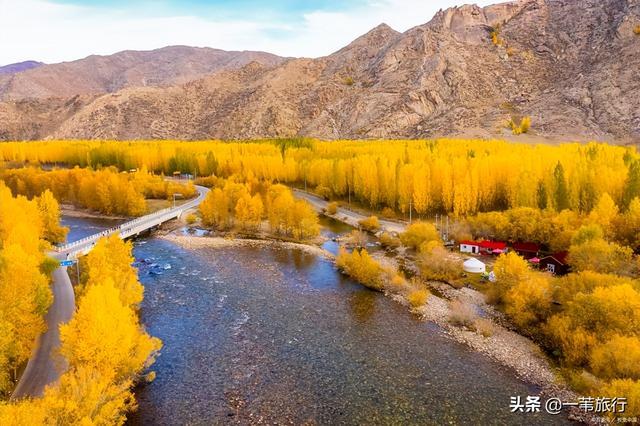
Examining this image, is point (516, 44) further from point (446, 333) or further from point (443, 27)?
point (446, 333)

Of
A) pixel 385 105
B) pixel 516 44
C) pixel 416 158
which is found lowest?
pixel 416 158

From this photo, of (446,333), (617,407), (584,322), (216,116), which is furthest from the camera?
(216,116)

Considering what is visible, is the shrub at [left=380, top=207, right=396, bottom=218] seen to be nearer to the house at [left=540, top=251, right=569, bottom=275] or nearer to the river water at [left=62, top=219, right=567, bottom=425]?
the river water at [left=62, top=219, right=567, bottom=425]

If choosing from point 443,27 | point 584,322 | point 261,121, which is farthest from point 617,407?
point 443,27

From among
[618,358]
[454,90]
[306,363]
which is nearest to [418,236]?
[306,363]

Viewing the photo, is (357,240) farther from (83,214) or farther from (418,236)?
(83,214)

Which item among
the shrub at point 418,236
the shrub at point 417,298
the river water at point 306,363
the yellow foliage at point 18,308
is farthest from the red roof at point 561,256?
the yellow foliage at point 18,308
